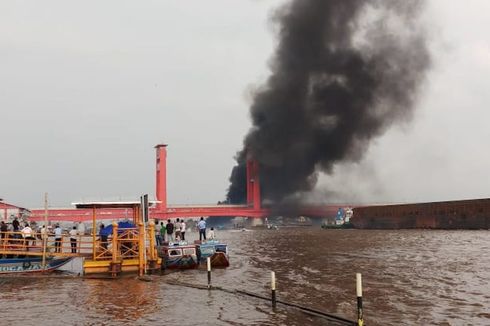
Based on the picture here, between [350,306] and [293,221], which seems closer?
[350,306]

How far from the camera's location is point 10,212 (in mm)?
34031

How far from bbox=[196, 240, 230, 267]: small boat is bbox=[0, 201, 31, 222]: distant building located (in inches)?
567

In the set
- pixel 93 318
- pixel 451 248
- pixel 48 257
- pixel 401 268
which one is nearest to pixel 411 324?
pixel 93 318

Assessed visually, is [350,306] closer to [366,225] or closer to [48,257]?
[48,257]

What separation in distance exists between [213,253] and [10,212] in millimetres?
18135

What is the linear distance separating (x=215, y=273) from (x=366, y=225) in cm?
6228

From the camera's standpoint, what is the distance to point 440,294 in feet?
51.8

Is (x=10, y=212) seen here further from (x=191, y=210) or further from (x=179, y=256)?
(x=191, y=210)

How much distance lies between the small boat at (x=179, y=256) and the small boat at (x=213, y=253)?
780 mm

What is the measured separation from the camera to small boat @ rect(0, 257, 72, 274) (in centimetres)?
2098

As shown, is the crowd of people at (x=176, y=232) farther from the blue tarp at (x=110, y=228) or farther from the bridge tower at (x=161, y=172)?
the bridge tower at (x=161, y=172)

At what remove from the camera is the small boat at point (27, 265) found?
20984 millimetres

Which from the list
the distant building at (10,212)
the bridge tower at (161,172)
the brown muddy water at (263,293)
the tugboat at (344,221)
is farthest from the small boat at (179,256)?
the bridge tower at (161,172)

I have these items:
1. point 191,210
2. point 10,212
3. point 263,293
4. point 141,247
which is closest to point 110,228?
point 141,247
